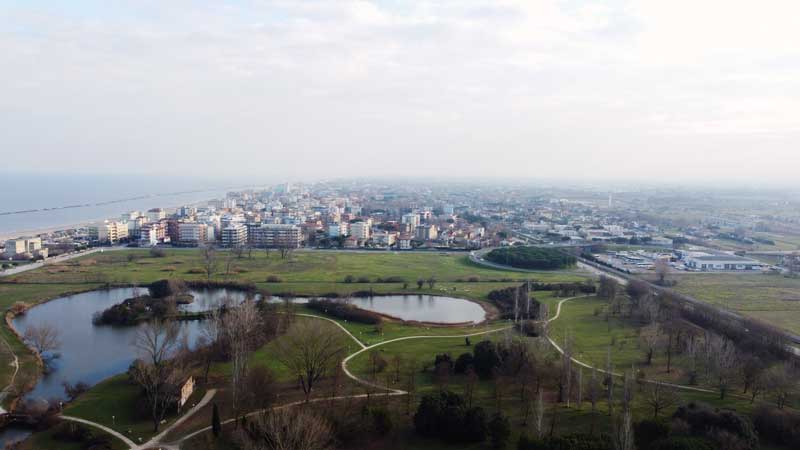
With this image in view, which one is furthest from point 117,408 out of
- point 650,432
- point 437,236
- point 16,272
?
point 437,236

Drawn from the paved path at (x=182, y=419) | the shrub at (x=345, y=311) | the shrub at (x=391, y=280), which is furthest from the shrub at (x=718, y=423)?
the shrub at (x=391, y=280)

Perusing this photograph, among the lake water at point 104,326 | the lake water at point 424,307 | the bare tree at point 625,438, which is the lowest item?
the lake water at point 424,307

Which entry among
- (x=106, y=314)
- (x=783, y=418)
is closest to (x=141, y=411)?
(x=106, y=314)

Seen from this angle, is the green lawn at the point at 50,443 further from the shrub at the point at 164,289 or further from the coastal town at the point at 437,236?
the coastal town at the point at 437,236

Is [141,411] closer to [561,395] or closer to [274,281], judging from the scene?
[561,395]

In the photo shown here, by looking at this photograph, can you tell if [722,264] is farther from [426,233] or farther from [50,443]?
[50,443]

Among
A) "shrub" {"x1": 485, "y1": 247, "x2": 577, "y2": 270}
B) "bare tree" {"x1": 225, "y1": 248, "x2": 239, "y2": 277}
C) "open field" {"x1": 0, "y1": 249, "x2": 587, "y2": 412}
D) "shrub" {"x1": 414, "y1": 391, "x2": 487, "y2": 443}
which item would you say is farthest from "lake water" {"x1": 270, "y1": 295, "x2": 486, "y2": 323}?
"shrub" {"x1": 414, "y1": 391, "x2": 487, "y2": 443}
